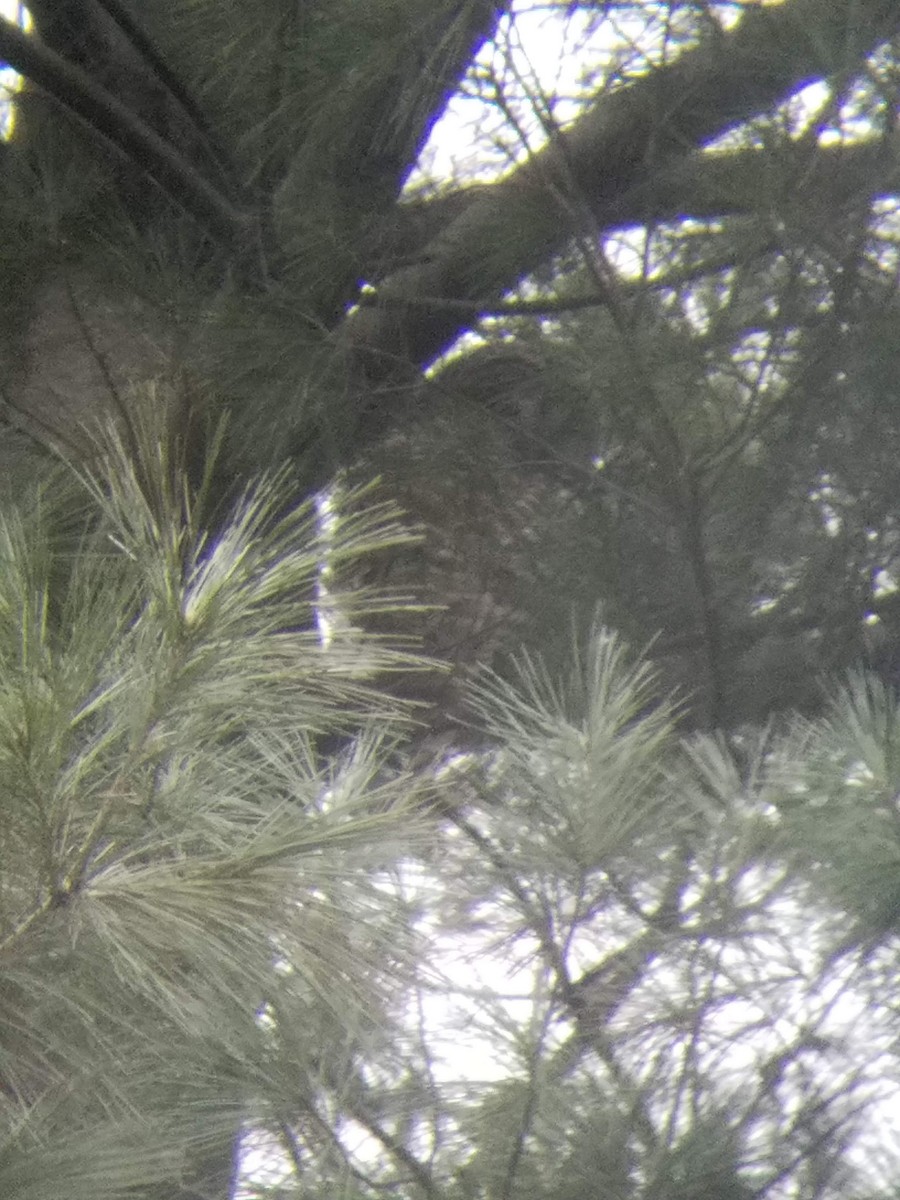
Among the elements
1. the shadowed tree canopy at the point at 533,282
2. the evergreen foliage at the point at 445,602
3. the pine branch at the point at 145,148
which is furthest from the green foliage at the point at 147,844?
the pine branch at the point at 145,148

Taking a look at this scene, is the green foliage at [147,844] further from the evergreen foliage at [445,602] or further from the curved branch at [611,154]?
the curved branch at [611,154]

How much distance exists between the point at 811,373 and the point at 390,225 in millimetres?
430

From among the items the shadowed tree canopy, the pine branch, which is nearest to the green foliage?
the shadowed tree canopy

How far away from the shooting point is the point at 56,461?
4.46 feet

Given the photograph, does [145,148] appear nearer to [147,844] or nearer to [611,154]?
[611,154]

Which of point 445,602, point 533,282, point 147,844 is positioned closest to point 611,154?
point 533,282

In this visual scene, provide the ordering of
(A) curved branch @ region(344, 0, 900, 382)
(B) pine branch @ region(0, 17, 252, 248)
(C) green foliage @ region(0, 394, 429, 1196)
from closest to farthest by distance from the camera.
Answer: (C) green foliage @ region(0, 394, 429, 1196)
(A) curved branch @ region(344, 0, 900, 382)
(B) pine branch @ region(0, 17, 252, 248)

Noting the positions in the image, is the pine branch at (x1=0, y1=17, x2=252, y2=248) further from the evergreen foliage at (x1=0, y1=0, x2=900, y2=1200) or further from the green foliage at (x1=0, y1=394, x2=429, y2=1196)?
the green foliage at (x1=0, y1=394, x2=429, y2=1196)

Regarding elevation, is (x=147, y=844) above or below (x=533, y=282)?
below

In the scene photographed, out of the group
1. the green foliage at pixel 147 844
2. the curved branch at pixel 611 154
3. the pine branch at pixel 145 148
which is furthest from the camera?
the pine branch at pixel 145 148

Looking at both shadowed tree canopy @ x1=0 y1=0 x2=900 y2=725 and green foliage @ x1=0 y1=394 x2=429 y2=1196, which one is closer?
green foliage @ x1=0 y1=394 x2=429 y2=1196

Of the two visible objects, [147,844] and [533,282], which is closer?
[147,844]

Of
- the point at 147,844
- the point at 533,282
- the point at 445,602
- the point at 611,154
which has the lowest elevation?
the point at 147,844

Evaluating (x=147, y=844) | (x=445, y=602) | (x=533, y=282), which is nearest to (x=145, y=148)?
(x=533, y=282)
